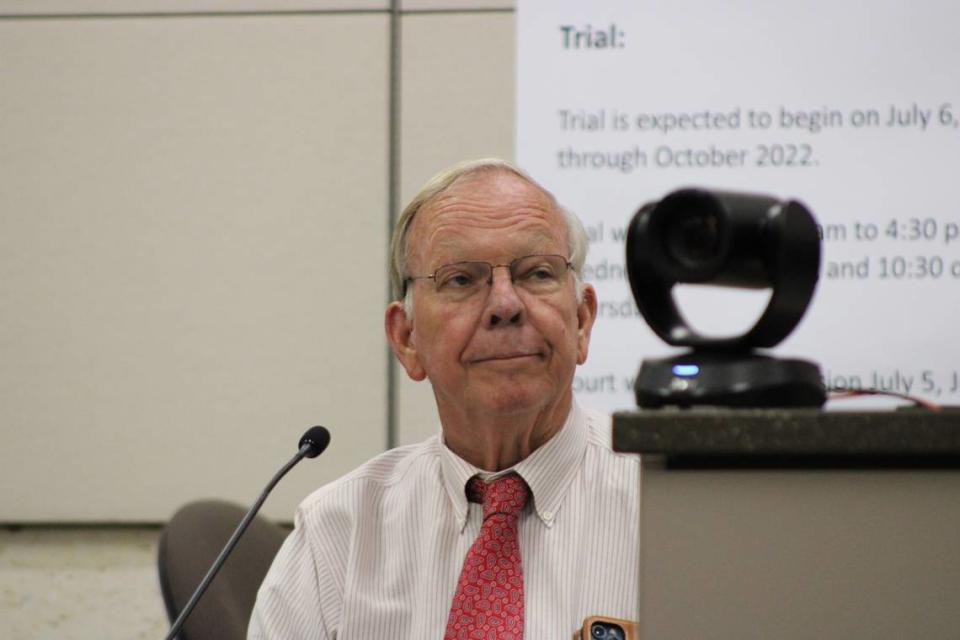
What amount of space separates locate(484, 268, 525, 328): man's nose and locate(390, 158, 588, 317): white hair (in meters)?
0.12

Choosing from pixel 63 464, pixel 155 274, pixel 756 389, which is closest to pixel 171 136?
pixel 155 274

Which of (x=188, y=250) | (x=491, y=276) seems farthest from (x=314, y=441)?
(x=188, y=250)

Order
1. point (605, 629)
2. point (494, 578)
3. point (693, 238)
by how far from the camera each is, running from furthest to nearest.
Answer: point (494, 578) < point (605, 629) < point (693, 238)

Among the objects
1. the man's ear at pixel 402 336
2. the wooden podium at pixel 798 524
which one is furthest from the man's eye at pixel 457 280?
the wooden podium at pixel 798 524

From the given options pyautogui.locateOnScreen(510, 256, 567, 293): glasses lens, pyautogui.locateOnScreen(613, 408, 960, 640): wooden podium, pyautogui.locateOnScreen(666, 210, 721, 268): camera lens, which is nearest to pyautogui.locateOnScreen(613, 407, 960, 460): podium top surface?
pyautogui.locateOnScreen(613, 408, 960, 640): wooden podium

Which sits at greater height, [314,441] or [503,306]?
[503,306]

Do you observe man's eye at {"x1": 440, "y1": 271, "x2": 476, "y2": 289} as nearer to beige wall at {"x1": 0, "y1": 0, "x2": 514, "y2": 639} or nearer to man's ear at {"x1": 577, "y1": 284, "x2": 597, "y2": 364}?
man's ear at {"x1": 577, "y1": 284, "x2": 597, "y2": 364}

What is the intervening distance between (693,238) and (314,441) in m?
0.79

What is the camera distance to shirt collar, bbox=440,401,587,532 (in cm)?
149

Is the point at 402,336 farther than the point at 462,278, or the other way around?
the point at 402,336

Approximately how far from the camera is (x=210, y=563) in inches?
65.9

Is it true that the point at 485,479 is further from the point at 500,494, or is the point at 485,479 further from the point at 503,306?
the point at 503,306

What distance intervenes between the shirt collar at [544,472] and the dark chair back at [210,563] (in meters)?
0.41

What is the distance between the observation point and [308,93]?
237cm
